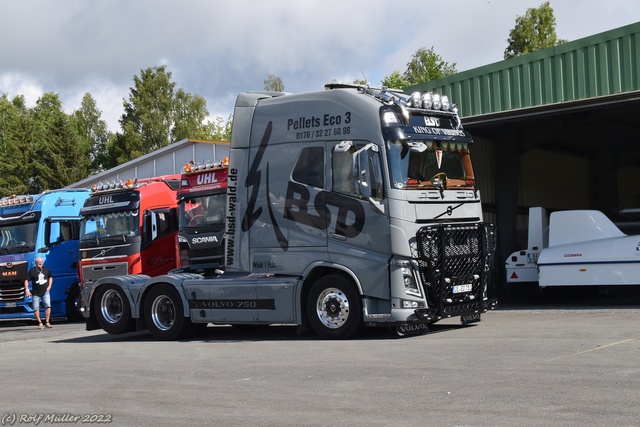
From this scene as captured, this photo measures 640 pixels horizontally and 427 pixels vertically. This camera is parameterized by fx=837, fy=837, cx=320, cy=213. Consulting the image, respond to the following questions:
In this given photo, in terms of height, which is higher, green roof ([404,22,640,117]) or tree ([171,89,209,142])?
tree ([171,89,209,142])

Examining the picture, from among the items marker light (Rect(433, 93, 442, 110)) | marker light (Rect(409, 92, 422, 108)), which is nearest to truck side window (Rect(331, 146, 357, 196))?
marker light (Rect(409, 92, 422, 108))

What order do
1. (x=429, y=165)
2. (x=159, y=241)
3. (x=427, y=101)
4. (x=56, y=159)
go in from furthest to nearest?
(x=56, y=159) → (x=159, y=241) → (x=427, y=101) → (x=429, y=165)

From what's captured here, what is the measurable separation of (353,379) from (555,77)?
Result: 1532 centimetres

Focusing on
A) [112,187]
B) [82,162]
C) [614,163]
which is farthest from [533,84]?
[82,162]

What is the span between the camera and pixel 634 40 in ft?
68.6

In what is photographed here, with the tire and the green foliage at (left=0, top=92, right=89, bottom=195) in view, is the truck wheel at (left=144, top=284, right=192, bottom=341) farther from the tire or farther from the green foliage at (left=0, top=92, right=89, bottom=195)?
the green foliage at (left=0, top=92, right=89, bottom=195)

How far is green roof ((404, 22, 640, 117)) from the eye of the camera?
21109mm

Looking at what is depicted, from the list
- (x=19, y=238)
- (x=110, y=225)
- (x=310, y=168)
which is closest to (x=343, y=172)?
(x=310, y=168)

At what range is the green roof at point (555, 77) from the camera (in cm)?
2111

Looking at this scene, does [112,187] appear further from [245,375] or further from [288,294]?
[245,375]

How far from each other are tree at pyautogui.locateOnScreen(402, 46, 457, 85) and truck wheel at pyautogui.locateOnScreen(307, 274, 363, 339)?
178 feet

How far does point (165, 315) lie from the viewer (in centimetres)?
1509

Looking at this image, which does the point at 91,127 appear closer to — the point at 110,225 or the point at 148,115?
the point at 148,115

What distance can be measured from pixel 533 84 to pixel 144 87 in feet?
157
